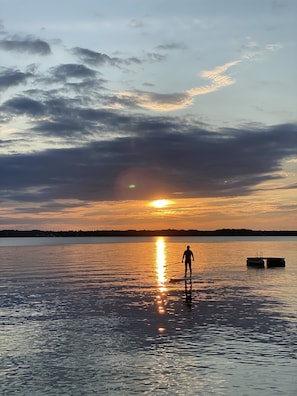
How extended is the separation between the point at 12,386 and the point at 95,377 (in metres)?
2.84

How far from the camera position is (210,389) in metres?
15.7

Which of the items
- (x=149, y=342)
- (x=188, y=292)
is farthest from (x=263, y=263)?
(x=149, y=342)

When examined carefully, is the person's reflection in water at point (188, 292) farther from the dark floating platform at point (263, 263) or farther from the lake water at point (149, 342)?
the dark floating platform at point (263, 263)

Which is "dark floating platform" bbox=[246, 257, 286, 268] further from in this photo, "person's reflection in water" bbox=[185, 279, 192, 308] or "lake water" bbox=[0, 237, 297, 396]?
"lake water" bbox=[0, 237, 297, 396]

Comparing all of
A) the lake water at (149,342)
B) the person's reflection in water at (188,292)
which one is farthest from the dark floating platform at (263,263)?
the lake water at (149,342)

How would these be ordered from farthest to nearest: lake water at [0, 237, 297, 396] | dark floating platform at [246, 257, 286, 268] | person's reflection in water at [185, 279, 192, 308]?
dark floating platform at [246, 257, 286, 268], person's reflection in water at [185, 279, 192, 308], lake water at [0, 237, 297, 396]

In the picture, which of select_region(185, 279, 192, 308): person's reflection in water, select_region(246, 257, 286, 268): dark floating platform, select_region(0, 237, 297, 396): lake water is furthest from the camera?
select_region(246, 257, 286, 268): dark floating platform

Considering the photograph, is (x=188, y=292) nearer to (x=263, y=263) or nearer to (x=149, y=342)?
(x=149, y=342)

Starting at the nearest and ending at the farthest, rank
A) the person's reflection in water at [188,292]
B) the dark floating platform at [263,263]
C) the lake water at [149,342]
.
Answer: the lake water at [149,342]
the person's reflection in water at [188,292]
the dark floating platform at [263,263]

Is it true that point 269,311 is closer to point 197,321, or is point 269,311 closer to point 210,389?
point 197,321

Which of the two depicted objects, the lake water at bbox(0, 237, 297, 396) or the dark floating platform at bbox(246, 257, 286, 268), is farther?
the dark floating platform at bbox(246, 257, 286, 268)

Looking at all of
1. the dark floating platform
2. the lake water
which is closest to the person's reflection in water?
the lake water

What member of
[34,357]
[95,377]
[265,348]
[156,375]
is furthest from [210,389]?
[34,357]

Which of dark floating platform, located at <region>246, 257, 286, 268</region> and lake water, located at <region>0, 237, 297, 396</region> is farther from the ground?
dark floating platform, located at <region>246, 257, 286, 268</region>
